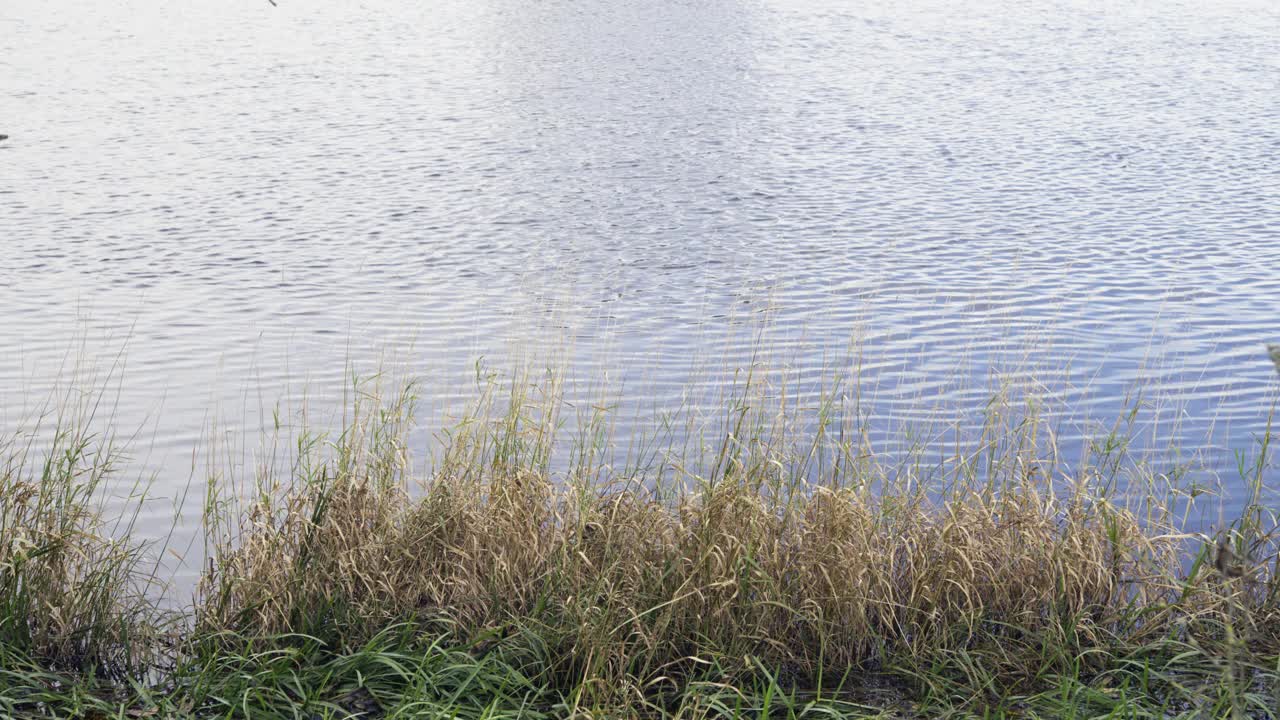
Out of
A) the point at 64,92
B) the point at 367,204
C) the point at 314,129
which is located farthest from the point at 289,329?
the point at 64,92

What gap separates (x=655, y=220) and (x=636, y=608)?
10004mm

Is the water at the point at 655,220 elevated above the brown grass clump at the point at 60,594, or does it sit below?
below

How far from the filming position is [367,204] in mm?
15477

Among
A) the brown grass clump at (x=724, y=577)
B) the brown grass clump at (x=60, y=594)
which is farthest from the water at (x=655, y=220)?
the brown grass clump at (x=60, y=594)

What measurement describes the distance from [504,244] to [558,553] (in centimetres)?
867

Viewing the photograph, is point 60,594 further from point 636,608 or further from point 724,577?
point 724,577

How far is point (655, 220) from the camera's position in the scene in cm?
1445

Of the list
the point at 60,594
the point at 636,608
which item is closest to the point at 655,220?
the point at 636,608

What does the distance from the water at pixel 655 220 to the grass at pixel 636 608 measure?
4.45 feet

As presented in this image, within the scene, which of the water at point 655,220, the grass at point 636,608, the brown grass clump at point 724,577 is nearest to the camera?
the grass at point 636,608

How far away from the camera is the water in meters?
9.05

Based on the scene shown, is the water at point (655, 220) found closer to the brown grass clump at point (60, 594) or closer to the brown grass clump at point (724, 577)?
the brown grass clump at point (724, 577)

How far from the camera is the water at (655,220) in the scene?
29.7ft

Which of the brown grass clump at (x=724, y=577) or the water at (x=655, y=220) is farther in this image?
the water at (x=655, y=220)
